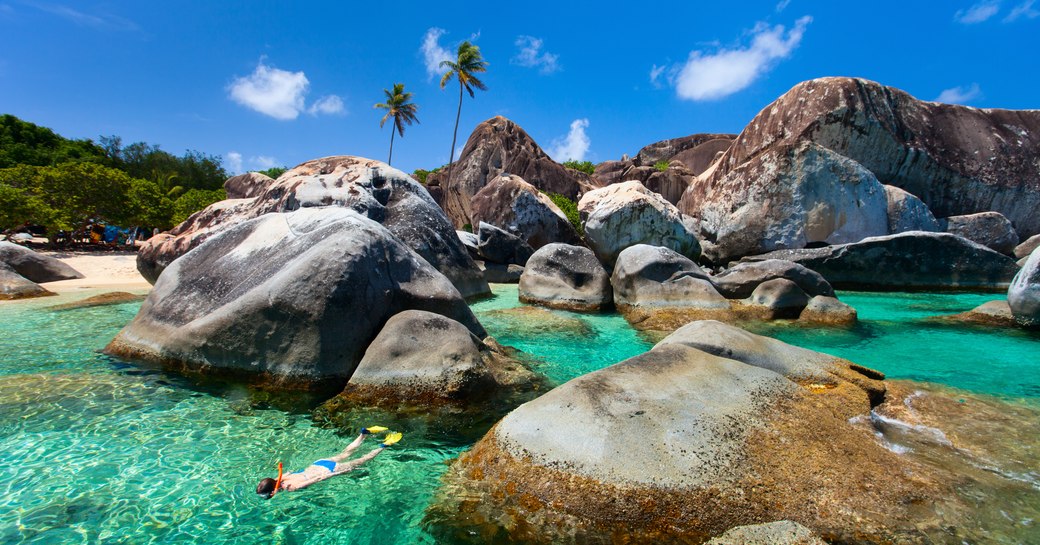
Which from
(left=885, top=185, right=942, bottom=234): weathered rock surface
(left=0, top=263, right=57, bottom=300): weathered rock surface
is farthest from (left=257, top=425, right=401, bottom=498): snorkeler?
(left=885, top=185, right=942, bottom=234): weathered rock surface

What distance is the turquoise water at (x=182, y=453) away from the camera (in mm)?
2740

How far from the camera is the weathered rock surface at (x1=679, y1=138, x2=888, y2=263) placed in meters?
16.7

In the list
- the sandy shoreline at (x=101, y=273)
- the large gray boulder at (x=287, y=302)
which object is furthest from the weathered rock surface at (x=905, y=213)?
the sandy shoreline at (x=101, y=273)

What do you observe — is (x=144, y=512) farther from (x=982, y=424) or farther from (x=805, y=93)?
(x=805, y=93)

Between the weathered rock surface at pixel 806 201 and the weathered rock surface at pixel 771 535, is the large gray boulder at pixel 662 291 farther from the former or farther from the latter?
the weathered rock surface at pixel 806 201

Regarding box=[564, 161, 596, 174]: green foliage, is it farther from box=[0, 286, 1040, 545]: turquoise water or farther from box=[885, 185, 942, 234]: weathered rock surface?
box=[0, 286, 1040, 545]: turquoise water

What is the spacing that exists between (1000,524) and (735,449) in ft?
4.79

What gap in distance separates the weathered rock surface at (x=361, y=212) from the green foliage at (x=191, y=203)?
14.7 m

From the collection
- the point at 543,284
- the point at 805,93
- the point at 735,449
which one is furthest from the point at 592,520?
the point at 805,93

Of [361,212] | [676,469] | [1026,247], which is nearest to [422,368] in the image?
[676,469]

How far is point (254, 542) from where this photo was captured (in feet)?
8.63

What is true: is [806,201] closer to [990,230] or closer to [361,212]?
[990,230]

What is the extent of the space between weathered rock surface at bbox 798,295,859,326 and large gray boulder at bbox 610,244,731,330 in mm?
1560

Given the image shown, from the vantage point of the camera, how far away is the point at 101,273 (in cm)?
1577
